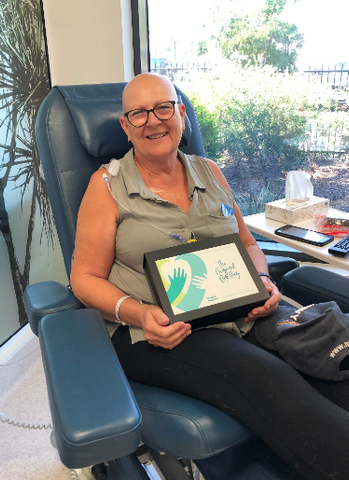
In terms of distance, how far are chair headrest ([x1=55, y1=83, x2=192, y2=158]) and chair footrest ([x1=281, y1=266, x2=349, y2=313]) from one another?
65 cm

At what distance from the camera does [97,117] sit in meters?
1.28

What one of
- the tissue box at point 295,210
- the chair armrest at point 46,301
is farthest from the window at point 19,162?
the tissue box at point 295,210

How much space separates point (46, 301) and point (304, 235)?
0.78m

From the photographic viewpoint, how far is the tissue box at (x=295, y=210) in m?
1.46

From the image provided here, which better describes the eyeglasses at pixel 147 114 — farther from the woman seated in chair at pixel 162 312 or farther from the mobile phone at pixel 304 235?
the mobile phone at pixel 304 235

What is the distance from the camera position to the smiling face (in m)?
1.18

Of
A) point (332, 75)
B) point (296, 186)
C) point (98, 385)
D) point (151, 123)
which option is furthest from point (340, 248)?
point (332, 75)

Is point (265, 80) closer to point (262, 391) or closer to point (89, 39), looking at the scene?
point (89, 39)

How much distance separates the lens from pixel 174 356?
1.01 metres

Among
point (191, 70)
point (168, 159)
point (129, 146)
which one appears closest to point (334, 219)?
point (168, 159)

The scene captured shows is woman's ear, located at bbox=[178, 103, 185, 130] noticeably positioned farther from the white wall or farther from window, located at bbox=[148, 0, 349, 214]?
window, located at bbox=[148, 0, 349, 214]

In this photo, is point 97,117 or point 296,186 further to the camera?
point 296,186

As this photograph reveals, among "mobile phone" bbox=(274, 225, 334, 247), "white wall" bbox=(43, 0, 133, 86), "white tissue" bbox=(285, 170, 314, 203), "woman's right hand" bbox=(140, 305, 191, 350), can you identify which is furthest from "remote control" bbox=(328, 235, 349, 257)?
"white wall" bbox=(43, 0, 133, 86)

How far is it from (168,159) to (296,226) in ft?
1.60
